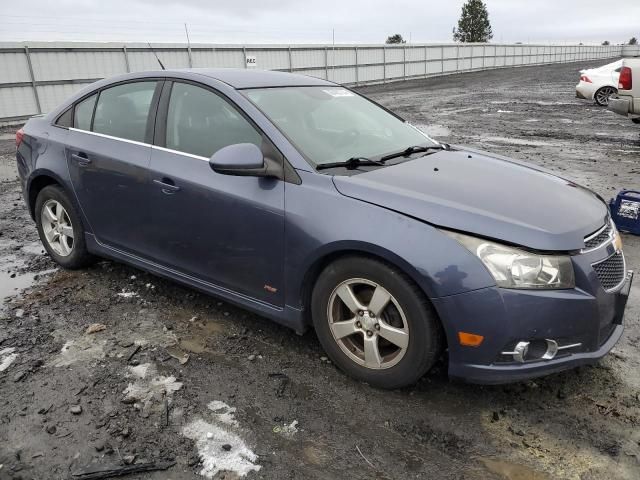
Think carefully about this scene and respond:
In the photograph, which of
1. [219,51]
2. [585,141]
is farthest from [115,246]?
[219,51]

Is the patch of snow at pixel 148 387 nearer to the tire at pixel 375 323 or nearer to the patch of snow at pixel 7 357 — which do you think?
the patch of snow at pixel 7 357

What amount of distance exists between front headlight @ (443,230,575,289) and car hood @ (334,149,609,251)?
46mm

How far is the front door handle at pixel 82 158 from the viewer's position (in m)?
4.04

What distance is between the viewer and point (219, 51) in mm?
23109

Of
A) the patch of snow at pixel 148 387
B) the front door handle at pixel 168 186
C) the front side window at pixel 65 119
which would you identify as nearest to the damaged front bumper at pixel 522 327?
the patch of snow at pixel 148 387

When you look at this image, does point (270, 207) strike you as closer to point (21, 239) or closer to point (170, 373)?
point (170, 373)

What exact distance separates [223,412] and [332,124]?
1.93 m

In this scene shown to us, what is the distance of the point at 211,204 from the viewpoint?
3.28m

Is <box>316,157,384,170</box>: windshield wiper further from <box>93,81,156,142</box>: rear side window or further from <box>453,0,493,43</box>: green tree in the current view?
<box>453,0,493,43</box>: green tree

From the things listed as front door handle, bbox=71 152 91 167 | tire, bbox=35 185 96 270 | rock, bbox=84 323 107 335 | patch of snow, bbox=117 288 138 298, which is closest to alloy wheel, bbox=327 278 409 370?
rock, bbox=84 323 107 335

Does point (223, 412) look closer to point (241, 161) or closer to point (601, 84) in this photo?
point (241, 161)

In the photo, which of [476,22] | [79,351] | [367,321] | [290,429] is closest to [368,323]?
[367,321]

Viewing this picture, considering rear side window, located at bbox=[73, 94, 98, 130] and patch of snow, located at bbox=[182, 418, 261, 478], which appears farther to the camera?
rear side window, located at bbox=[73, 94, 98, 130]

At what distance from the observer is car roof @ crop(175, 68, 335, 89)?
11.7ft
